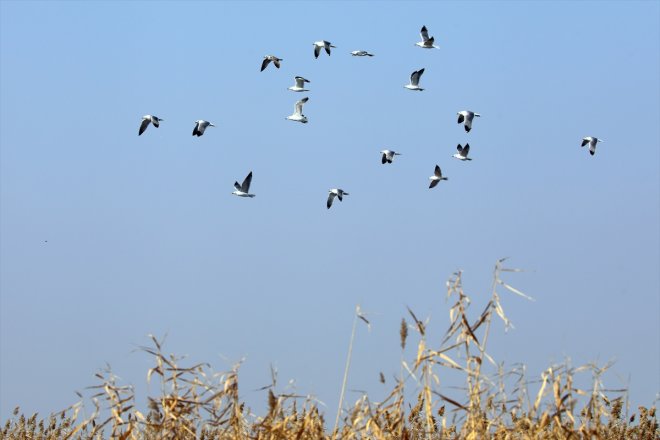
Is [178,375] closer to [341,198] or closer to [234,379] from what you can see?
[234,379]

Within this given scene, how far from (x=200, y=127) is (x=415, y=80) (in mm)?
5929

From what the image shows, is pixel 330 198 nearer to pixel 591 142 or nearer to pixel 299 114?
pixel 299 114

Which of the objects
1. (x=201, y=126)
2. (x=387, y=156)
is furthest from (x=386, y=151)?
(x=201, y=126)

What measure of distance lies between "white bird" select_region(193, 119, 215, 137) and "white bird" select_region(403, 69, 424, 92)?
17.7ft

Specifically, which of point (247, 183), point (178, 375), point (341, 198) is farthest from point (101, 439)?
point (341, 198)

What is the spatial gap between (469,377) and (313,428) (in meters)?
0.99

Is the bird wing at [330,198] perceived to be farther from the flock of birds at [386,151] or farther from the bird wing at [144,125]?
the bird wing at [144,125]

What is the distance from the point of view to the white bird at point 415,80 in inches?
1155

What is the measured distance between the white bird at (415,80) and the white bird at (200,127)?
5384mm

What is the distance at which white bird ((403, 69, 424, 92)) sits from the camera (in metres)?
29.3

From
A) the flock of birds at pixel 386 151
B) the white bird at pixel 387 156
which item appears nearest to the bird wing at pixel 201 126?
the flock of birds at pixel 386 151

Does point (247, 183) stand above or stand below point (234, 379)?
above

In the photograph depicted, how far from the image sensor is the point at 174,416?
6762 mm

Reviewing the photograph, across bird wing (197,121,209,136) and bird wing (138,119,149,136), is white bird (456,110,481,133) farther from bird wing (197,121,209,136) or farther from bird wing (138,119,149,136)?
bird wing (138,119,149,136)
